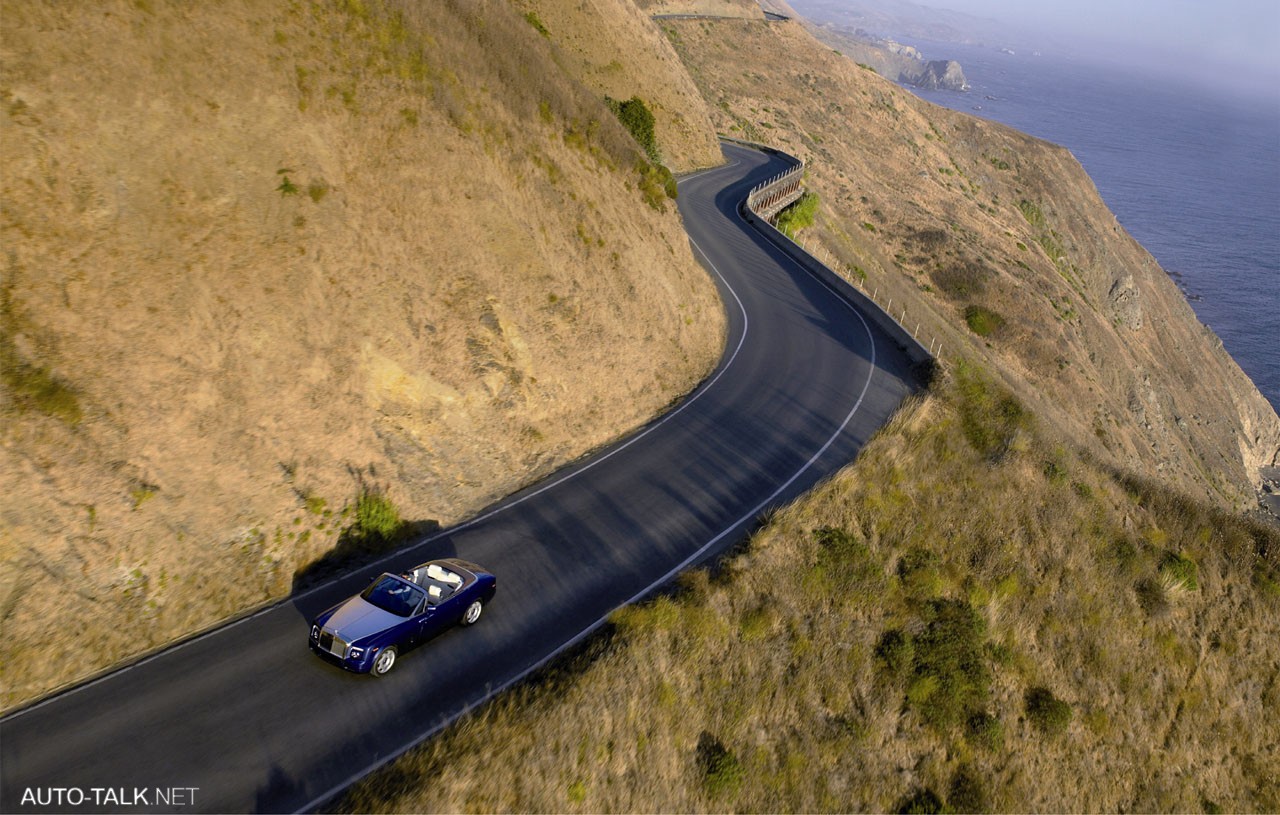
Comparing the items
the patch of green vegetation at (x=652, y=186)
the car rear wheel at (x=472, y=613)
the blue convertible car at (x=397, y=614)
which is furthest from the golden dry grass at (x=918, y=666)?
the patch of green vegetation at (x=652, y=186)

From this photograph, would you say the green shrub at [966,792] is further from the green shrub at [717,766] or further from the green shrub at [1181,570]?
the green shrub at [1181,570]

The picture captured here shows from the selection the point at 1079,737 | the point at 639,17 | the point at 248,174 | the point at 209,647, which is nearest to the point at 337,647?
the point at 209,647

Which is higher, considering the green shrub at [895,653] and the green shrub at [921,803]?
the green shrub at [895,653]

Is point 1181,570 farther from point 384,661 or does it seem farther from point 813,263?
point 384,661

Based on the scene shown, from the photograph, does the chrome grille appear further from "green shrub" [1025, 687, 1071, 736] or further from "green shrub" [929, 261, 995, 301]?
"green shrub" [929, 261, 995, 301]

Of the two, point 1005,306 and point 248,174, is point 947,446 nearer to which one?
point 248,174

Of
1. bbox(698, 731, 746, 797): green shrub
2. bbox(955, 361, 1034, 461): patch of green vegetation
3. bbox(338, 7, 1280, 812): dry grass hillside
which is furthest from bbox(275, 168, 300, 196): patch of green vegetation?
bbox(955, 361, 1034, 461): patch of green vegetation
